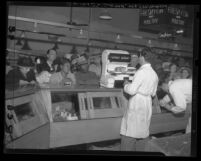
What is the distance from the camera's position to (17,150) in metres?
3.36

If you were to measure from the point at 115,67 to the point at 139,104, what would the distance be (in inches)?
18.9

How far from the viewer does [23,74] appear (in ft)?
10.8

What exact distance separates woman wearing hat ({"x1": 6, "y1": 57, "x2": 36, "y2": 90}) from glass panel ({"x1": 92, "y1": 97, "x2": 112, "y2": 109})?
2.34ft

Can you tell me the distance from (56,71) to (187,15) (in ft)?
5.14

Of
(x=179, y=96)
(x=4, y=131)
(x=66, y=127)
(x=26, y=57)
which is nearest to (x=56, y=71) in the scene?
(x=26, y=57)

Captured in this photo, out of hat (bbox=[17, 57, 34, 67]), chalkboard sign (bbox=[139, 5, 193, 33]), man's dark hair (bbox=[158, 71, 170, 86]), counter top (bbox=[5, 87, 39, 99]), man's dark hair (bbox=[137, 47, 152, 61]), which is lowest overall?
counter top (bbox=[5, 87, 39, 99])

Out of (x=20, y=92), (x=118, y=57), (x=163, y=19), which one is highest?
(x=163, y=19)

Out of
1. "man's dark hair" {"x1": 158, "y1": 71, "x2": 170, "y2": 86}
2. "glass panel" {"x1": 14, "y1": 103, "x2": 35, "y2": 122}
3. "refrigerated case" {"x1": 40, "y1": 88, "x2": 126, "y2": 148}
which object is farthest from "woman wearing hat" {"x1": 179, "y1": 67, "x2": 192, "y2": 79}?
"glass panel" {"x1": 14, "y1": 103, "x2": 35, "y2": 122}

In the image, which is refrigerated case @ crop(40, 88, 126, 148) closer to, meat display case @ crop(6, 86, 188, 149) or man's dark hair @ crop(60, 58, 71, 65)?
meat display case @ crop(6, 86, 188, 149)

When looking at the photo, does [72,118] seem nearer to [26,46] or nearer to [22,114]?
[22,114]

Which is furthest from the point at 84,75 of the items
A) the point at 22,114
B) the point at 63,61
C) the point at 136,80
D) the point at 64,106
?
the point at 22,114

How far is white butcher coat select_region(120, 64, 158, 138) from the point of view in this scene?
3.27 metres

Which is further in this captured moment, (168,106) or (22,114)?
(168,106)

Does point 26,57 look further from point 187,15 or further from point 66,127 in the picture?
point 187,15
